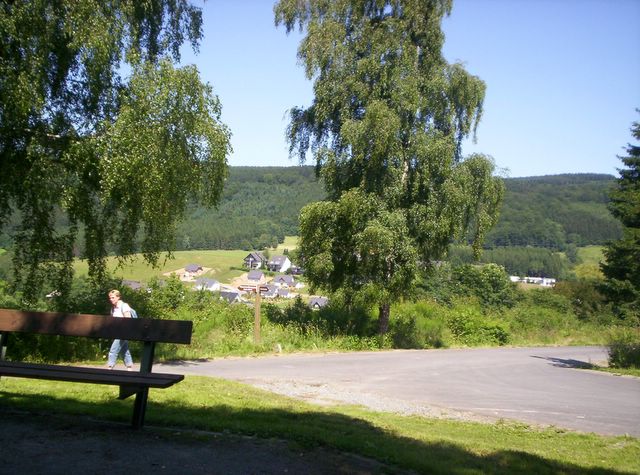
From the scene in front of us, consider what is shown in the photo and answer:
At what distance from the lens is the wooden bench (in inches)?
212

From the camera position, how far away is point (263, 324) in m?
20.4

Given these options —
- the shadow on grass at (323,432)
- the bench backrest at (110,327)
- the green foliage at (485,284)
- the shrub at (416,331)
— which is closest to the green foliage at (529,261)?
the green foliage at (485,284)

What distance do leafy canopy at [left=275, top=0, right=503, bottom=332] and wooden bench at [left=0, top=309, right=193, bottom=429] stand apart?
1481 cm

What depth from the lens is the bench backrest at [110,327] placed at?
583 cm

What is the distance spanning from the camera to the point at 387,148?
69.7 ft

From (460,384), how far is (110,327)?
30.7 ft

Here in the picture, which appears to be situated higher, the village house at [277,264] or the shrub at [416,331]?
the village house at [277,264]

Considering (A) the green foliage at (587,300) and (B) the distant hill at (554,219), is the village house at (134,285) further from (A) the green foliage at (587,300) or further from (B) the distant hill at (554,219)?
(B) the distant hill at (554,219)

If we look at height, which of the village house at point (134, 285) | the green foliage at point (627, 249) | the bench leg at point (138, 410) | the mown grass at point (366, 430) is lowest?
the mown grass at point (366, 430)

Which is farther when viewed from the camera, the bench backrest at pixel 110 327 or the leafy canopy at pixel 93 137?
the leafy canopy at pixel 93 137

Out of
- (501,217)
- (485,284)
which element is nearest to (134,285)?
(485,284)

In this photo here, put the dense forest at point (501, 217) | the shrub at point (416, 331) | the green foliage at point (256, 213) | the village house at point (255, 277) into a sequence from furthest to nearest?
the dense forest at point (501, 217) → the green foliage at point (256, 213) → the village house at point (255, 277) → the shrub at point (416, 331)

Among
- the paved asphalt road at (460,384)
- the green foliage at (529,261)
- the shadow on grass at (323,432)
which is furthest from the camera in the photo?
the green foliage at (529,261)

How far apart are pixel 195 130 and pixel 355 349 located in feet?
38.0
